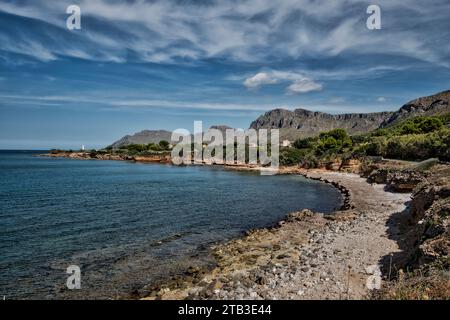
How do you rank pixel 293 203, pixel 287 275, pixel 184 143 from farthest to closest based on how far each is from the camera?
pixel 184 143 → pixel 293 203 → pixel 287 275

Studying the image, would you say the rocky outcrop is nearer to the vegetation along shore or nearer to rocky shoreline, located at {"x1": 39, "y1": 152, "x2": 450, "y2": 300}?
the vegetation along shore

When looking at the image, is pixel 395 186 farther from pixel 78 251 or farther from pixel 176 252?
pixel 78 251

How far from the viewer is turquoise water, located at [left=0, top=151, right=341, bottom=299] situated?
48.4 ft

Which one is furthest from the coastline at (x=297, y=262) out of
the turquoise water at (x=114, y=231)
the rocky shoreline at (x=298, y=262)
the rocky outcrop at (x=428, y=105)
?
the rocky outcrop at (x=428, y=105)

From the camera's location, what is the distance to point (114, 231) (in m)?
22.7

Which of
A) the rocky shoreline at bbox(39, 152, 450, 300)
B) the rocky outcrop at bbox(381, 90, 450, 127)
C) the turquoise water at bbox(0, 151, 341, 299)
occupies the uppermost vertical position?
the rocky outcrop at bbox(381, 90, 450, 127)

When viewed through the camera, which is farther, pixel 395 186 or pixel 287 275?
pixel 395 186

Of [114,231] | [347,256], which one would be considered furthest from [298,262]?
[114,231]

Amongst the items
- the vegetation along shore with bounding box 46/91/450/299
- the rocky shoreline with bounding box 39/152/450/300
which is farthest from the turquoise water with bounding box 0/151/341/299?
the vegetation along shore with bounding box 46/91/450/299

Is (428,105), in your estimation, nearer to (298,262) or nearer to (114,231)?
(298,262)

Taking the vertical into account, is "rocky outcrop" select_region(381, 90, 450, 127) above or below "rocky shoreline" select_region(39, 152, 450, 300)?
above
